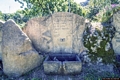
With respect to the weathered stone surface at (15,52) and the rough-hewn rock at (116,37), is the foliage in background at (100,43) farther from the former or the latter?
the weathered stone surface at (15,52)

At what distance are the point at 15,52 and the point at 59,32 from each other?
5.05 feet

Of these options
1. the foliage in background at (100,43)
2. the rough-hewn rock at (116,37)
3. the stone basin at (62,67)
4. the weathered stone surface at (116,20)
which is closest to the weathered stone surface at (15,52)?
the stone basin at (62,67)

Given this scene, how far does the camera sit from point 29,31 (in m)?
5.44

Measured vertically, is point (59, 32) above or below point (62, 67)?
above

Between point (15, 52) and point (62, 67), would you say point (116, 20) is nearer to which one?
point (62, 67)

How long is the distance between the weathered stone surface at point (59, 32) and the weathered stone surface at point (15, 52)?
0.68 meters

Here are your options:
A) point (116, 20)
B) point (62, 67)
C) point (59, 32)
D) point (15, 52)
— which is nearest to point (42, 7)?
point (59, 32)

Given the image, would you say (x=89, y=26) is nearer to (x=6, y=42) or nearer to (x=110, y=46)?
(x=110, y=46)

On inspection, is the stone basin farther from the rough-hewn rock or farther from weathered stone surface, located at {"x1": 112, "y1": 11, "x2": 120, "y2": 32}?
weathered stone surface, located at {"x1": 112, "y1": 11, "x2": 120, "y2": 32}

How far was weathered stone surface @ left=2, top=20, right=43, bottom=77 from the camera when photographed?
450 centimetres

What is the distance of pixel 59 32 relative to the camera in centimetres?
529

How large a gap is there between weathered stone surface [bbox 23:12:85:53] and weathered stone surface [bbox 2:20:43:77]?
0.68 m

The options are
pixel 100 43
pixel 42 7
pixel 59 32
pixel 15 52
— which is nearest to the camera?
pixel 15 52

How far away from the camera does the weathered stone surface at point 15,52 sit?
4.50m
